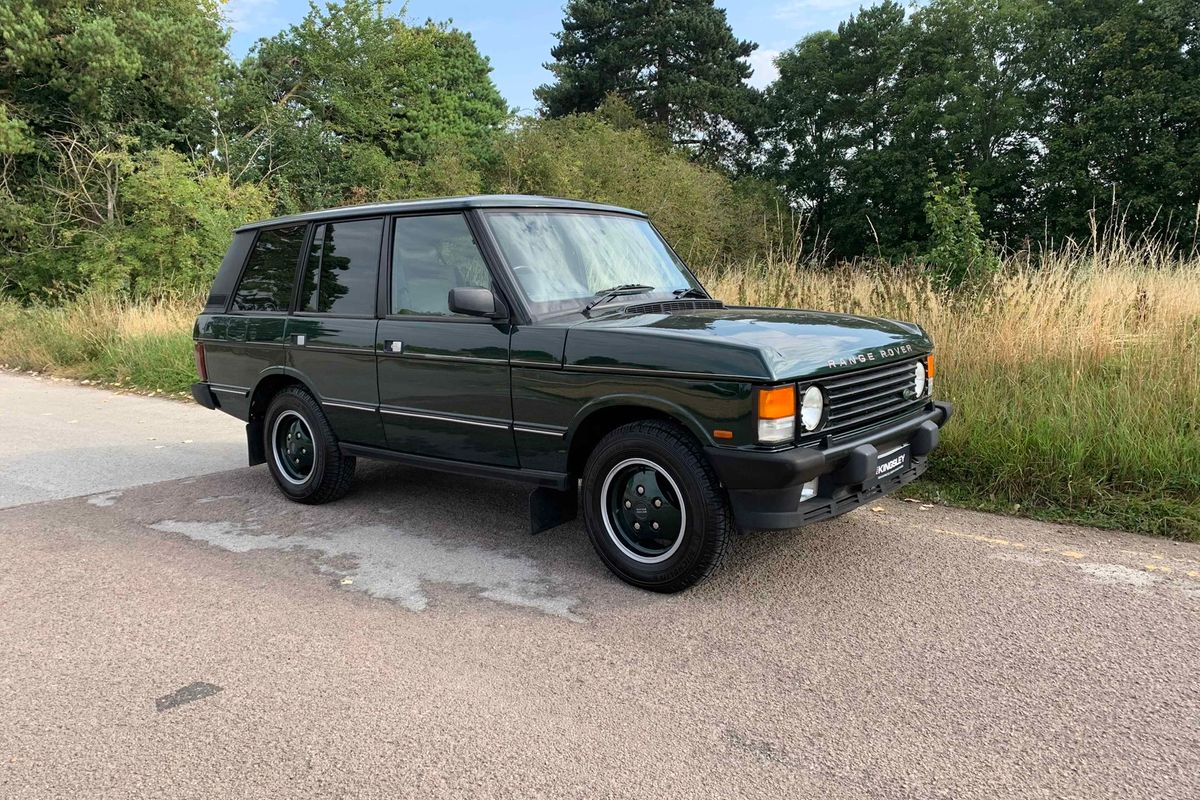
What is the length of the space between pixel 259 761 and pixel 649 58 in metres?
46.2

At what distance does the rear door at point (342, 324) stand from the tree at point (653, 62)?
3995 cm

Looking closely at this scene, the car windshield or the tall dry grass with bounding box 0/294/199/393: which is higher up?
the car windshield

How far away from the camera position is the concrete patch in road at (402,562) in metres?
4.07

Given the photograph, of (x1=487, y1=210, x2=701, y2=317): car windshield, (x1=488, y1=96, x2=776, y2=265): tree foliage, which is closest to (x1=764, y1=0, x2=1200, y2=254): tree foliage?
(x1=488, y1=96, x2=776, y2=265): tree foliage

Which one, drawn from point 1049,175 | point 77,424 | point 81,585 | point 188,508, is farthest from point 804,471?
point 1049,175

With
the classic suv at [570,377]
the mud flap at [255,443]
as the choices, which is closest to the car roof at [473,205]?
the classic suv at [570,377]

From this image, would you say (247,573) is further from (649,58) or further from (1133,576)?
(649,58)

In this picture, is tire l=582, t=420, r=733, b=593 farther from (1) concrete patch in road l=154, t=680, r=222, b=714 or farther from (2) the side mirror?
(1) concrete patch in road l=154, t=680, r=222, b=714

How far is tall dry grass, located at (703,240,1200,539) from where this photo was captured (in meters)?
5.07

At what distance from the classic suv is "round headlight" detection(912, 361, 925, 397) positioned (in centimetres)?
3

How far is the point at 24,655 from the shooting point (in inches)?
139

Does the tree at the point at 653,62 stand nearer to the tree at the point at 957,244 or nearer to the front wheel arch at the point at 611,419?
the tree at the point at 957,244

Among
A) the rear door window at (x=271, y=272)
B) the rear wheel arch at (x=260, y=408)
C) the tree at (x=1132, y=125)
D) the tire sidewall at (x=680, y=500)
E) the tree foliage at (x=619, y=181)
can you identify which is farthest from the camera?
the tree at (x=1132, y=125)

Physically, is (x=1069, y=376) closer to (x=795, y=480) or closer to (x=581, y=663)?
(x=795, y=480)
